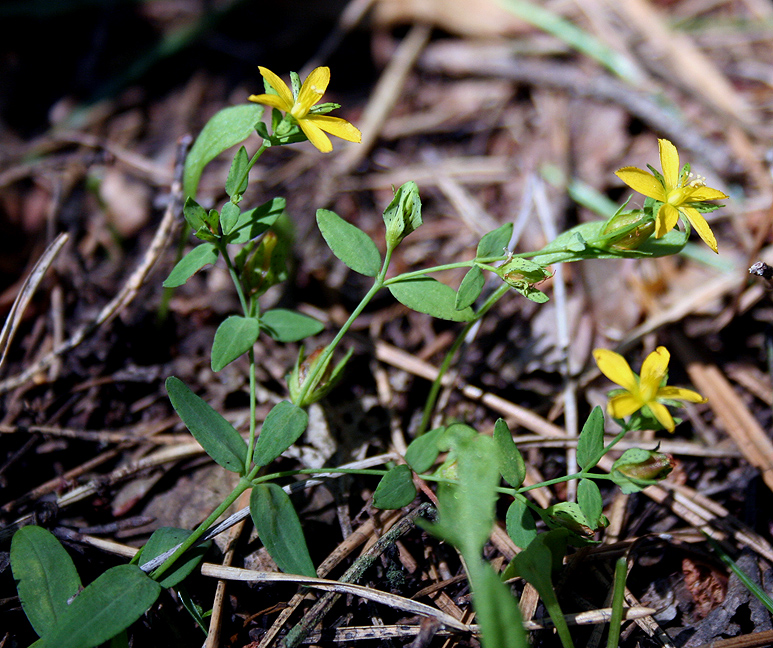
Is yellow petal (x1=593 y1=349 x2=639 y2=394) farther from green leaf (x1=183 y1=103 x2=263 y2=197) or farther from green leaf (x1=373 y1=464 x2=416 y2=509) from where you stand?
green leaf (x1=183 y1=103 x2=263 y2=197)

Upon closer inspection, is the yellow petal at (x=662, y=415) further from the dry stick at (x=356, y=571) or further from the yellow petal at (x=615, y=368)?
the dry stick at (x=356, y=571)

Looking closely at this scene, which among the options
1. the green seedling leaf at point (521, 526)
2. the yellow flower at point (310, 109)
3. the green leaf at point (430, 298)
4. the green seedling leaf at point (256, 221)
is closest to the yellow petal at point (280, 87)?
the yellow flower at point (310, 109)

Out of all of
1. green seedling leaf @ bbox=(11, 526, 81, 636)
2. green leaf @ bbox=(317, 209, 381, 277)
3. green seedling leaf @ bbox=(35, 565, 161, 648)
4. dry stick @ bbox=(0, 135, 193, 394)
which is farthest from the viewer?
dry stick @ bbox=(0, 135, 193, 394)

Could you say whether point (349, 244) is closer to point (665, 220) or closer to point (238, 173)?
point (238, 173)

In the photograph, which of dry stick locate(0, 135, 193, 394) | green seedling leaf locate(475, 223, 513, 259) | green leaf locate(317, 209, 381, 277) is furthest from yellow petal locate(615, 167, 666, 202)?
dry stick locate(0, 135, 193, 394)

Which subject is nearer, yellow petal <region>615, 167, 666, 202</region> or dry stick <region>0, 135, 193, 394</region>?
yellow petal <region>615, 167, 666, 202</region>

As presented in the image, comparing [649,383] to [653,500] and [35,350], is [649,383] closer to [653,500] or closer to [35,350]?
[653,500]

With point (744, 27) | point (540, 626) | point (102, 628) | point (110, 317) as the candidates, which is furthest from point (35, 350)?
point (744, 27)

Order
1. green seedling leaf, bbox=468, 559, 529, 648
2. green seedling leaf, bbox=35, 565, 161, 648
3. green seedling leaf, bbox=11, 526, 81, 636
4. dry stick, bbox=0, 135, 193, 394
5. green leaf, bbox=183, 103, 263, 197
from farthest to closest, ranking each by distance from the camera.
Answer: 1. dry stick, bbox=0, 135, 193, 394
2. green leaf, bbox=183, 103, 263, 197
3. green seedling leaf, bbox=11, 526, 81, 636
4. green seedling leaf, bbox=35, 565, 161, 648
5. green seedling leaf, bbox=468, 559, 529, 648
